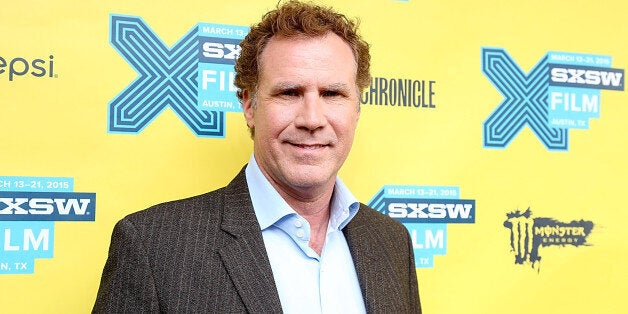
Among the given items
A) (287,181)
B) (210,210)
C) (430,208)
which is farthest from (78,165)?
(430,208)

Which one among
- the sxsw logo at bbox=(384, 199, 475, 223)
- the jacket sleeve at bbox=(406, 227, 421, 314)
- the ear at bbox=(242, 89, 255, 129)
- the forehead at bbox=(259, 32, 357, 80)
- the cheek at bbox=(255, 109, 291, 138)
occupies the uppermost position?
the forehead at bbox=(259, 32, 357, 80)

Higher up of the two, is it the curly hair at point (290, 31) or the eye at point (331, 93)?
the curly hair at point (290, 31)

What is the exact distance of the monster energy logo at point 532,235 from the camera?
178 centimetres

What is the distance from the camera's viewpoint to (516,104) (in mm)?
1800

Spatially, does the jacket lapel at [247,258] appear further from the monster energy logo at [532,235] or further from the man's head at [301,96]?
the monster energy logo at [532,235]

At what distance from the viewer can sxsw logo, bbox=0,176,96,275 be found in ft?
4.45

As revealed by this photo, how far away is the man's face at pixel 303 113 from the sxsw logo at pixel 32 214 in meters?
0.46

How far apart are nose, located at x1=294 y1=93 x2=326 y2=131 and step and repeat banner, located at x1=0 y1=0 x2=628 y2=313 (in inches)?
16.3

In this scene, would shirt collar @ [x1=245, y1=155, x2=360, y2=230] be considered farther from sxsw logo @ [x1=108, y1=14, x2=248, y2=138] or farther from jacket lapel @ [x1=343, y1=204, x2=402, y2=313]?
sxsw logo @ [x1=108, y1=14, x2=248, y2=138]

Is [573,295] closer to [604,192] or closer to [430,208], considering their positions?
[604,192]

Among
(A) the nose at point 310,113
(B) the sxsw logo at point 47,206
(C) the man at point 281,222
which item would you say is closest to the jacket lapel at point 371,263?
(C) the man at point 281,222

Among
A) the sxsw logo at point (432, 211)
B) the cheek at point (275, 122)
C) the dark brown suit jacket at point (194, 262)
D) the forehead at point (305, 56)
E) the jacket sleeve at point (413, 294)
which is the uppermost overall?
the forehead at point (305, 56)

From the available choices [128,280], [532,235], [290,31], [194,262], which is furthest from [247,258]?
[532,235]

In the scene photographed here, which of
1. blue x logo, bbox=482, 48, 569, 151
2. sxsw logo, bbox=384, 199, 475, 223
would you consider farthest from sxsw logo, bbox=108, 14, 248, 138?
blue x logo, bbox=482, 48, 569, 151
